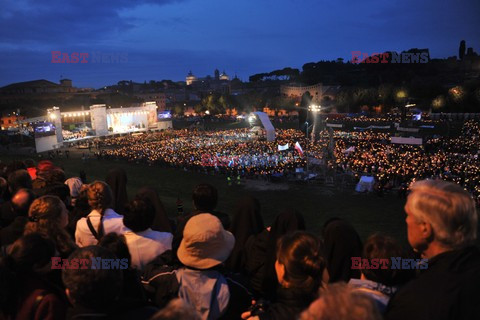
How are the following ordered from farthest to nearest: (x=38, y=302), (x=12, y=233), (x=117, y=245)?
(x=12, y=233) < (x=117, y=245) < (x=38, y=302)

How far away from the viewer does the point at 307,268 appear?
7.18 feet

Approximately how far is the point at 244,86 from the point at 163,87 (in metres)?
32.9

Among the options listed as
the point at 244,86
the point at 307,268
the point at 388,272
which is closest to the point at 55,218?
the point at 307,268

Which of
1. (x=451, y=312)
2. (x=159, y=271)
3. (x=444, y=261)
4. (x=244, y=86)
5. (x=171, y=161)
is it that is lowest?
(x=171, y=161)

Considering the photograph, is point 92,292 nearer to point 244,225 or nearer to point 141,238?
point 141,238

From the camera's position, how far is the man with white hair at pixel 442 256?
5.88ft

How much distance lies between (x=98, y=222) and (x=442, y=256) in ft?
11.2

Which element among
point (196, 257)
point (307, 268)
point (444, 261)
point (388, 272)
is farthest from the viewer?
point (196, 257)

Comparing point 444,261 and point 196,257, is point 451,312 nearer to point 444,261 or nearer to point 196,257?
point 444,261

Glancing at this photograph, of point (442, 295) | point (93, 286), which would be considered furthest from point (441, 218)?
point (93, 286)

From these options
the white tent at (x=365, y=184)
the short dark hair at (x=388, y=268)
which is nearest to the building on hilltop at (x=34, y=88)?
the white tent at (x=365, y=184)

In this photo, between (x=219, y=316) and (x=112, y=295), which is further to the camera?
(x=219, y=316)

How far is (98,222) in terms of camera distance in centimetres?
399

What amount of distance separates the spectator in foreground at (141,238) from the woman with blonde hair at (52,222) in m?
0.56
